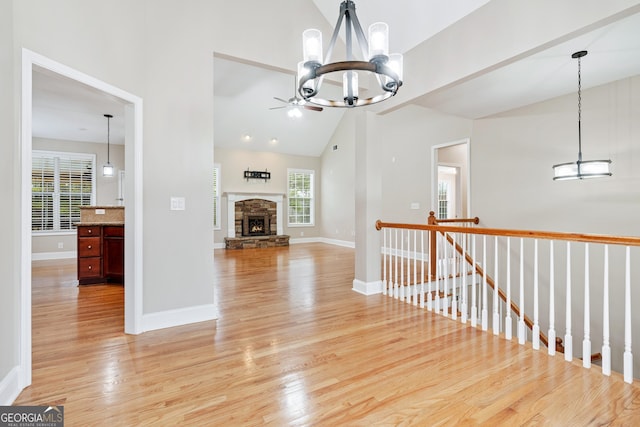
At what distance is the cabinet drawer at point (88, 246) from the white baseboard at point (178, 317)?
2654 mm

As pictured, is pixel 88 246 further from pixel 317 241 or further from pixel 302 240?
pixel 317 241

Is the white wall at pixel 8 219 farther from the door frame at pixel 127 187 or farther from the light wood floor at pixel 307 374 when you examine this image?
the light wood floor at pixel 307 374

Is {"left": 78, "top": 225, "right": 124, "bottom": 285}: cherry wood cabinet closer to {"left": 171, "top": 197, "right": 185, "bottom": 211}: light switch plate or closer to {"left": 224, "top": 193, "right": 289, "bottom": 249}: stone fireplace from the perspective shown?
{"left": 171, "top": 197, "right": 185, "bottom": 211}: light switch plate

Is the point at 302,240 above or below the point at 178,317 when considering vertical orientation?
above

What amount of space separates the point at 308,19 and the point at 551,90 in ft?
11.5

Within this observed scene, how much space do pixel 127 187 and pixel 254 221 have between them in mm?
6524

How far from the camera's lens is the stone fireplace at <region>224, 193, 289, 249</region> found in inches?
354

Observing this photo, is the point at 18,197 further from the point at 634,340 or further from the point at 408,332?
the point at 634,340

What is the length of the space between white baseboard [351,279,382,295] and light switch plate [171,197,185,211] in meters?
2.51

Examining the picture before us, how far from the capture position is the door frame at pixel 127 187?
2.00 meters

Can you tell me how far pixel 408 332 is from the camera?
9.73 ft

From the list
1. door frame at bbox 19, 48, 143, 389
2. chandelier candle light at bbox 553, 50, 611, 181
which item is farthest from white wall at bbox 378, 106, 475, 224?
door frame at bbox 19, 48, 143, 389

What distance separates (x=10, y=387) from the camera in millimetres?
1854

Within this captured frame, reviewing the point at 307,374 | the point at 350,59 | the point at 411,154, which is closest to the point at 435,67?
the point at 350,59
